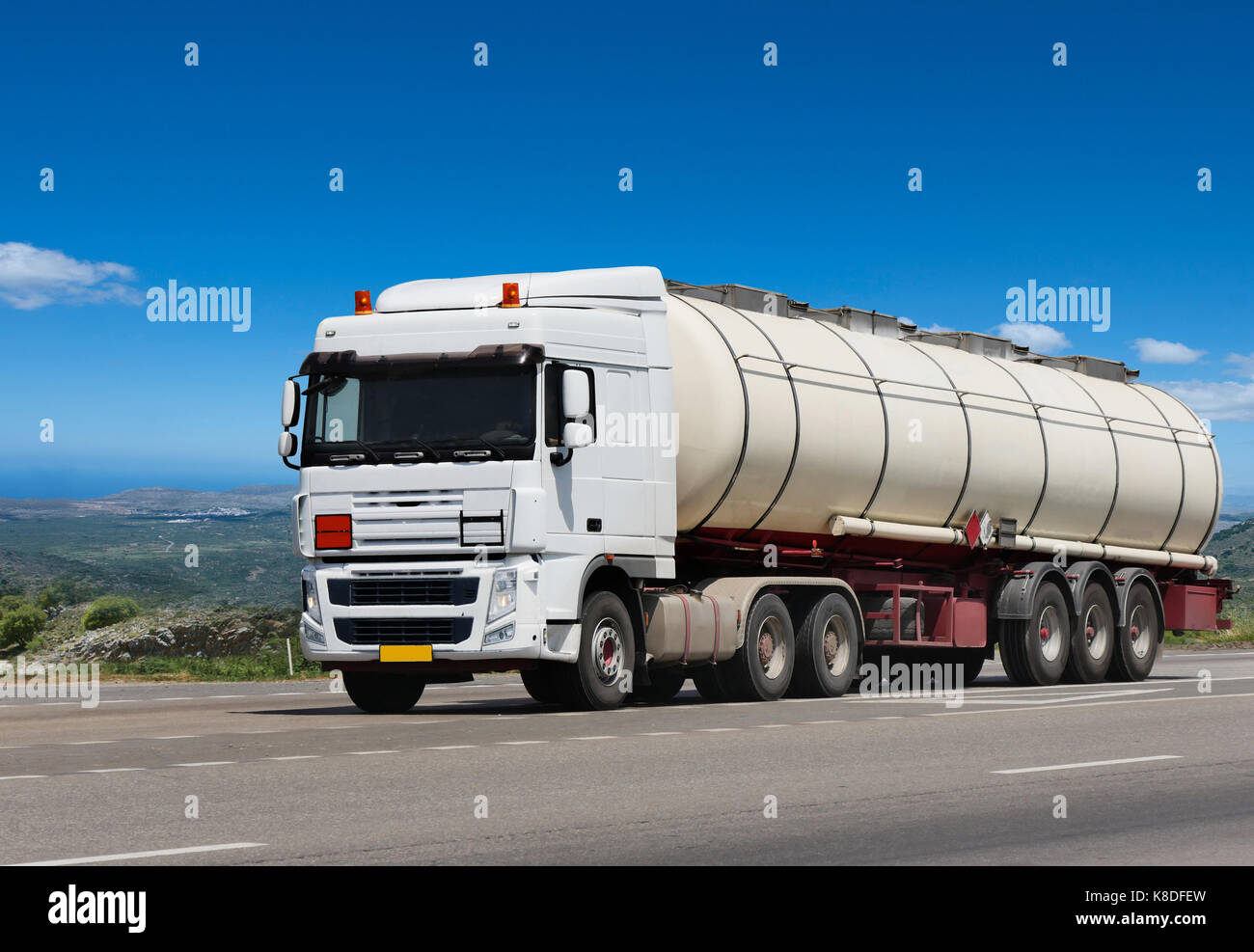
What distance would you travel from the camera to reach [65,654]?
108 ft

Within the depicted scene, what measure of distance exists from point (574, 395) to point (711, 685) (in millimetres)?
4569

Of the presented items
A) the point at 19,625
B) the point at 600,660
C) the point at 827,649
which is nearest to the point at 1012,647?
the point at 827,649

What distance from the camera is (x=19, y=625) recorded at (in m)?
38.8

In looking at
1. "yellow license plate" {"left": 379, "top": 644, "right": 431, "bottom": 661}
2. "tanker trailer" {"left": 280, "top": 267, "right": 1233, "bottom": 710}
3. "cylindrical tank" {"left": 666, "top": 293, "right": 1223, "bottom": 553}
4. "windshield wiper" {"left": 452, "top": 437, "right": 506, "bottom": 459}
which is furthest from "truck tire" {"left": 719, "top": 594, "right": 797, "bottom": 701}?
"windshield wiper" {"left": 452, "top": 437, "right": 506, "bottom": 459}

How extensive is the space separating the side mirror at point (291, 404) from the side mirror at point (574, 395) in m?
2.60

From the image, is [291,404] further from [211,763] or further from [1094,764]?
[1094,764]

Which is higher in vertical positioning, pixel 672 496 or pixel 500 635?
pixel 672 496

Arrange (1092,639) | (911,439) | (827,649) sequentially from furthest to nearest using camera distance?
(1092,639), (911,439), (827,649)

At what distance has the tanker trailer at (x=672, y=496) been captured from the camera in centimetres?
1571

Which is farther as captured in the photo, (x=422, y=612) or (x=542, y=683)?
(x=542, y=683)
